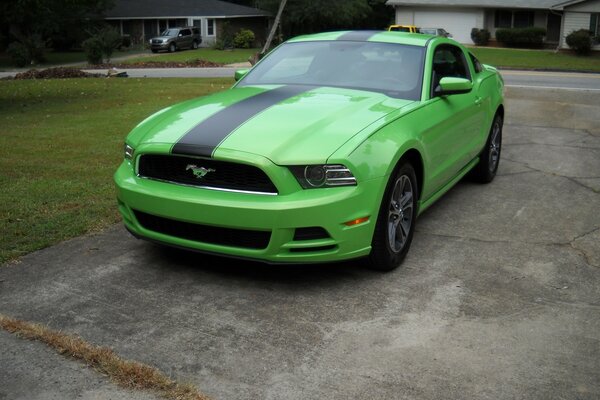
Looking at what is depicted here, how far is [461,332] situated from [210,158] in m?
1.85

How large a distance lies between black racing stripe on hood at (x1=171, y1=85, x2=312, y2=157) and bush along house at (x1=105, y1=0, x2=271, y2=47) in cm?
5117

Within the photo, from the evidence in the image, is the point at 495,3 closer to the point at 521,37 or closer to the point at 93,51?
the point at 521,37

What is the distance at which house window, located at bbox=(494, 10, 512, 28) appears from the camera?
49.9m

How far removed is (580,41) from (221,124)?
128 ft

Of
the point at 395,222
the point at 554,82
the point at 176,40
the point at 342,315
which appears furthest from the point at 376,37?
the point at 176,40

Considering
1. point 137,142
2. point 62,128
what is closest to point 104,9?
point 62,128

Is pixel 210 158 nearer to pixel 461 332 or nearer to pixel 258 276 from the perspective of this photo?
pixel 258 276

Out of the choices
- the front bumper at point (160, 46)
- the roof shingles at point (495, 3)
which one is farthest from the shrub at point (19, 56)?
the roof shingles at point (495, 3)

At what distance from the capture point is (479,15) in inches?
1953

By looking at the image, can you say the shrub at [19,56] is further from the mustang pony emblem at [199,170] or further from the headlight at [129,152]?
the mustang pony emblem at [199,170]

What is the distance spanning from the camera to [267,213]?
450 cm

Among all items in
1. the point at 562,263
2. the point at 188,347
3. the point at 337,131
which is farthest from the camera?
the point at 562,263

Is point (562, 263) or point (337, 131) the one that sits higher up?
point (337, 131)

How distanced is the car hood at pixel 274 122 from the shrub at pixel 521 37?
1698 inches
